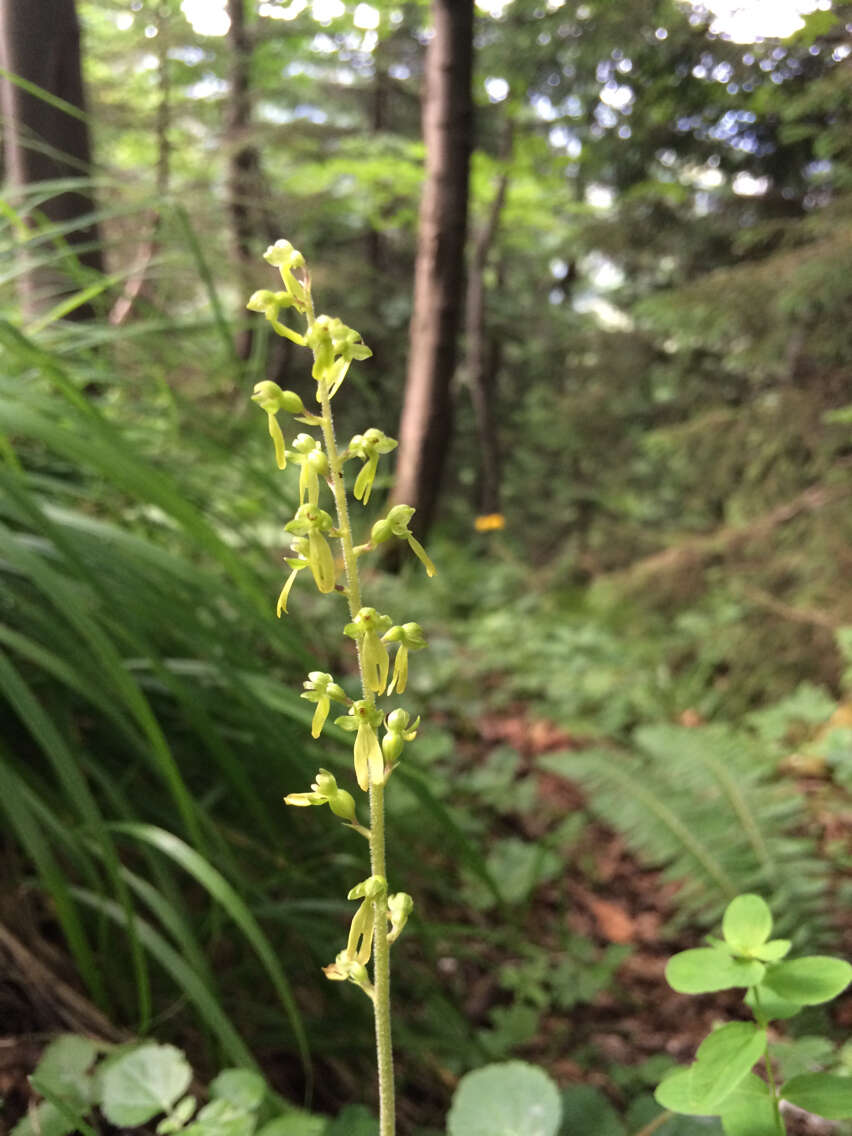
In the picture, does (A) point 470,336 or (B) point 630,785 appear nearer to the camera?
(B) point 630,785

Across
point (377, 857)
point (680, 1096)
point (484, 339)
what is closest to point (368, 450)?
point (377, 857)

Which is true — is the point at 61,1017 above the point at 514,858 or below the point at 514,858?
above

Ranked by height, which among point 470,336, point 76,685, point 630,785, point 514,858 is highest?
point 470,336

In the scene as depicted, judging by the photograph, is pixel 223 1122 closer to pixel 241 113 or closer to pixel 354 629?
pixel 354 629

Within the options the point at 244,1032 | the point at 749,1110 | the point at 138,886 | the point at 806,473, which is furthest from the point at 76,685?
the point at 806,473

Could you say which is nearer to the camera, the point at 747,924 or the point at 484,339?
the point at 747,924

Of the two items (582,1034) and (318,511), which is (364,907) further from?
(582,1034)
